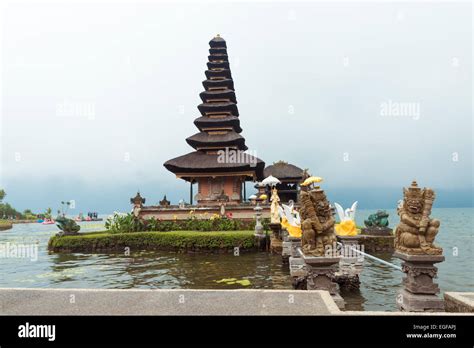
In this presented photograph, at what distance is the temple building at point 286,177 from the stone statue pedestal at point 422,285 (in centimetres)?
2480

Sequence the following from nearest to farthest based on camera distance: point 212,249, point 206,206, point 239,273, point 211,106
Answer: point 239,273 → point 212,249 → point 206,206 → point 211,106

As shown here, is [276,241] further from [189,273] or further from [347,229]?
[347,229]

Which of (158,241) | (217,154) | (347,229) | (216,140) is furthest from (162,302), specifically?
(216,140)

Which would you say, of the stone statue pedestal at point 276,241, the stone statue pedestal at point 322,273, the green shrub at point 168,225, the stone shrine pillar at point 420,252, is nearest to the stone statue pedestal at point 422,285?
the stone shrine pillar at point 420,252

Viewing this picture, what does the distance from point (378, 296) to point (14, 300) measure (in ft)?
26.9

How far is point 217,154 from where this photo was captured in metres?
26.6

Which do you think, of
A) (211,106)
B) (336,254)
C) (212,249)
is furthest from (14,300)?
(211,106)

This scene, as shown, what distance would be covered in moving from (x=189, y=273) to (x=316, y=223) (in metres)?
7.26

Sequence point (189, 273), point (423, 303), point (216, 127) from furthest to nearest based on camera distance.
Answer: point (216, 127) → point (189, 273) → point (423, 303)

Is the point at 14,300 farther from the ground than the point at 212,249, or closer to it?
farther from the ground

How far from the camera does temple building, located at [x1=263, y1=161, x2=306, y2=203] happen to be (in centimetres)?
3038

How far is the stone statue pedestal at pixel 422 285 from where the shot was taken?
4.91m

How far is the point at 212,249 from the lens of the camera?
51.6 ft
